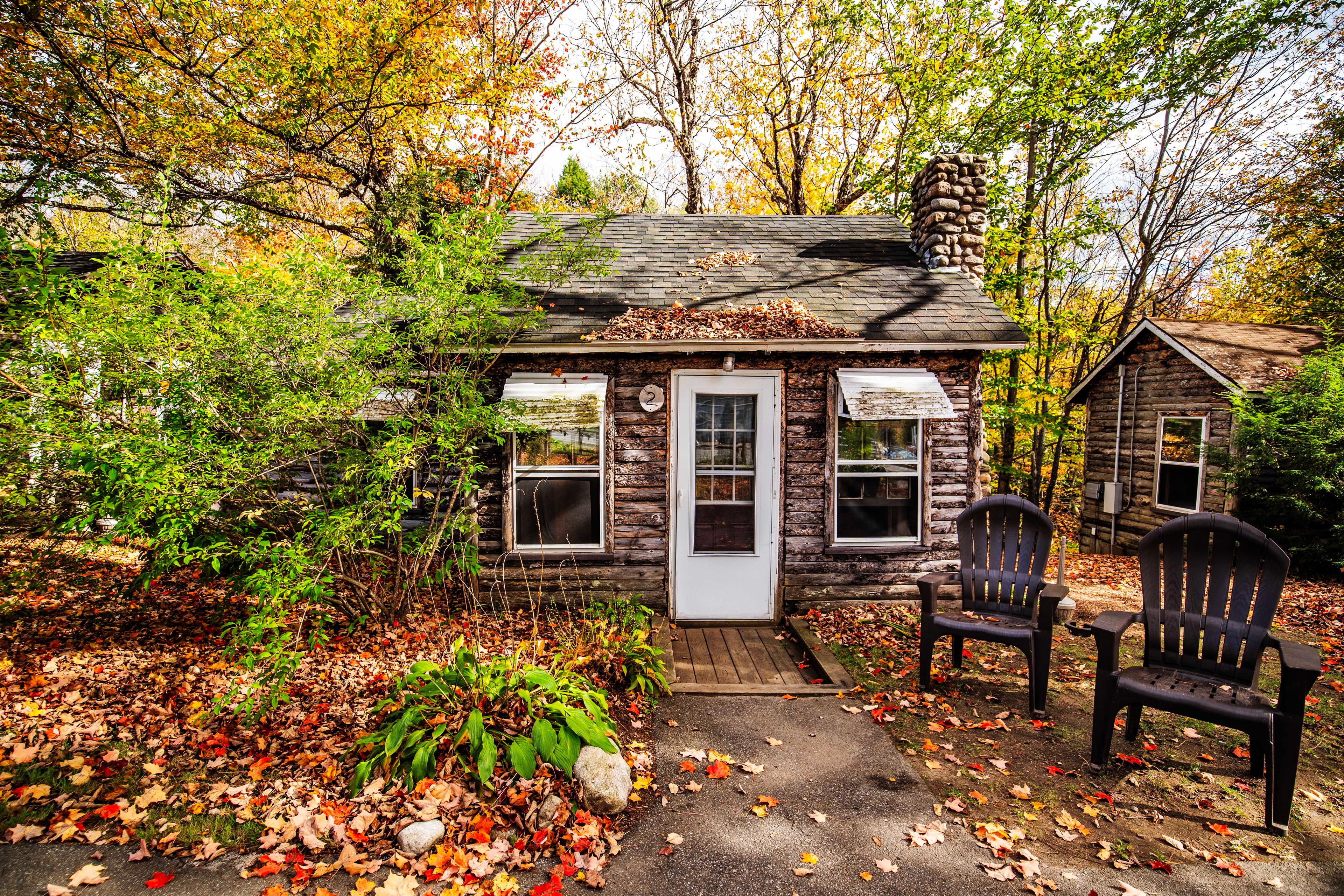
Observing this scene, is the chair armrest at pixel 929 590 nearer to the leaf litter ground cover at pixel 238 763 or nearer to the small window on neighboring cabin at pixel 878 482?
the small window on neighboring cabin at pixel 878 482

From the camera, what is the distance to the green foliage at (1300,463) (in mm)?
7953

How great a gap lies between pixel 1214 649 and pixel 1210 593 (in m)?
0.35

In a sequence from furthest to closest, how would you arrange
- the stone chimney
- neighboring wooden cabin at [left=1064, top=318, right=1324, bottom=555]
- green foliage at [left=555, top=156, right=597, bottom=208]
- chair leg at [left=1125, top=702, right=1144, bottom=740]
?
green foliage at [left=555, top=156, right=597, bottom=208]
neighboring wooden cabin at [left=1064, top=318, right=1324, bottom=555]
the stone chimney
chair leg at [left=1125, top=702, right=1144, bottom=740]

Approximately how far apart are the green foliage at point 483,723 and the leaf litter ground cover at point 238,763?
0.11m

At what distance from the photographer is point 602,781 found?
125 inches

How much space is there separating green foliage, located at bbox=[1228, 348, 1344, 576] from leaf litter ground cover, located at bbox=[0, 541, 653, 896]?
1003 centimetres

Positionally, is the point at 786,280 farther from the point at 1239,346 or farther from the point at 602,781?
the point at 1239,346

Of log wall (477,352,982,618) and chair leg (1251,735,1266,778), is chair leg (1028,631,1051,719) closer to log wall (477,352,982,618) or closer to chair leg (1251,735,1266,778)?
chair leg (1251,735,1266,778)

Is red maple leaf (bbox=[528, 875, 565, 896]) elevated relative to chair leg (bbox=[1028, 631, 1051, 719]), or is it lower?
lower

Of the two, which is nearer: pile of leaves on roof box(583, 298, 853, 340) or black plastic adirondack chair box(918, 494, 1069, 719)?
black plastic adirondack chair box(918, 494, 1069, 719)

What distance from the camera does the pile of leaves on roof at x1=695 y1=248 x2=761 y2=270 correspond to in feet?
24.1

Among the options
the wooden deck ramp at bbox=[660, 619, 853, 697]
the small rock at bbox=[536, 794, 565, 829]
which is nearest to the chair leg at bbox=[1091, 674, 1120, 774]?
the wooden deck ramp at bbox=[660, 619, 853, 697]

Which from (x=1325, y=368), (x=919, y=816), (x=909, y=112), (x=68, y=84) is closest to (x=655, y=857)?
(x=919, y=816)

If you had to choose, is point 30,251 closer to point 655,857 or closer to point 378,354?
point 378,354
